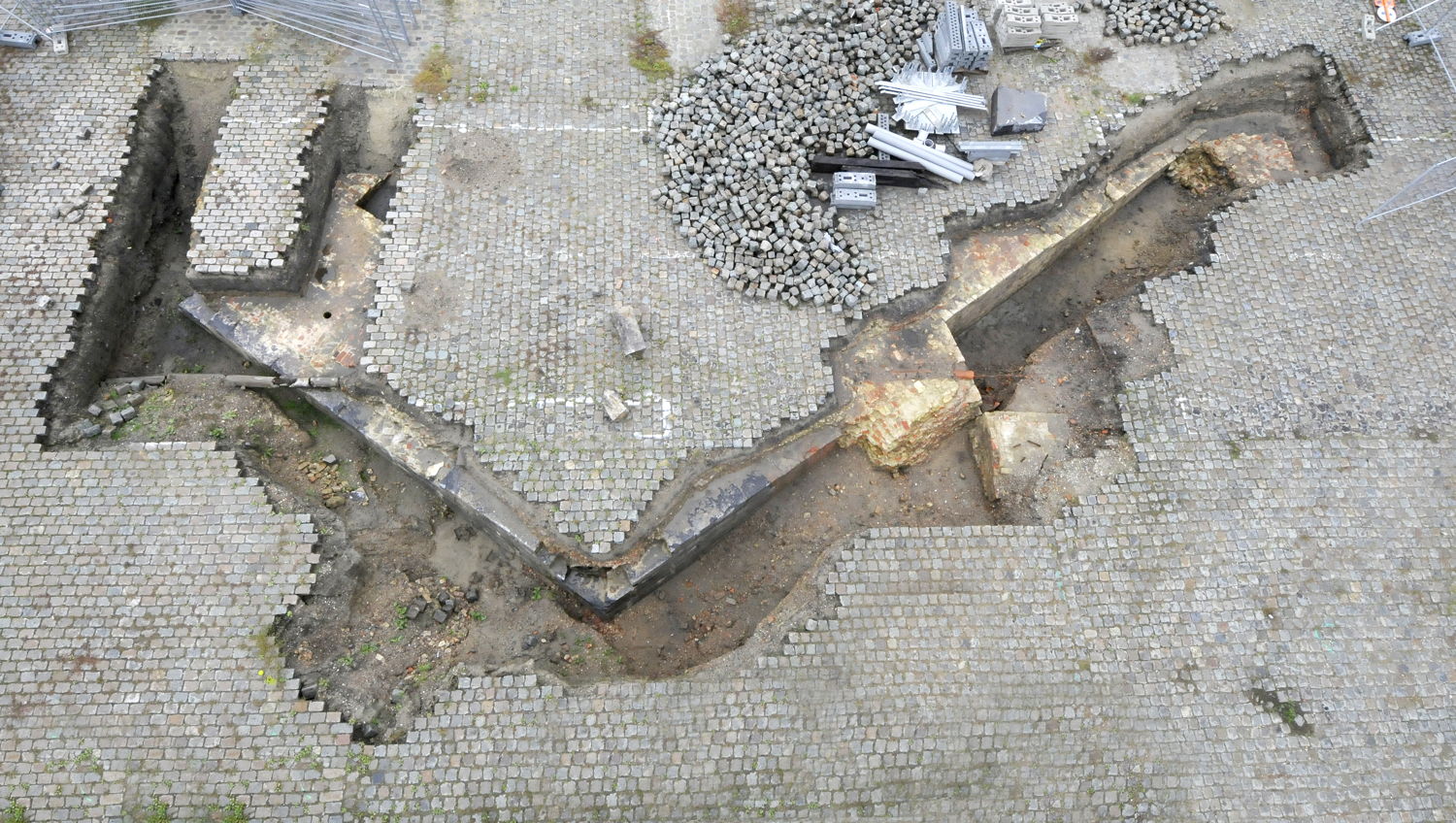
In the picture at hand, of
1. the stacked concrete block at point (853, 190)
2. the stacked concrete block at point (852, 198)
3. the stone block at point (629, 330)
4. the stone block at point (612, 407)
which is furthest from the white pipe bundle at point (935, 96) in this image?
the stone block at point (612, 407)

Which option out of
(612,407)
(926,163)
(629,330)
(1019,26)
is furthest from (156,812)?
(1019,26)

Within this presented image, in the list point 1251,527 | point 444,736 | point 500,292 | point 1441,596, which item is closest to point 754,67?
point 500,292

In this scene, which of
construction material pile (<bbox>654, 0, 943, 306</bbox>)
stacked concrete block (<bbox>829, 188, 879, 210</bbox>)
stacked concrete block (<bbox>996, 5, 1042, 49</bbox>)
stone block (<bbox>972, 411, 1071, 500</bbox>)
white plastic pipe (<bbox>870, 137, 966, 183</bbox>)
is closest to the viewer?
stone block (<bbox>972, 411, 1071, 500</bbox>)

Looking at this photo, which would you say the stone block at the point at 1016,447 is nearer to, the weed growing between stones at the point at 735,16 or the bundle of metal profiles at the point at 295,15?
the weed growing between stones at the point at 735,16

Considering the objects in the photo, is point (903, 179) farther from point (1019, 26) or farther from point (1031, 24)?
point (1031, 24)

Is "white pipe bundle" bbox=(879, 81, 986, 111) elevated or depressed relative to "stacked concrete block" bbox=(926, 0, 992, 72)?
depressed

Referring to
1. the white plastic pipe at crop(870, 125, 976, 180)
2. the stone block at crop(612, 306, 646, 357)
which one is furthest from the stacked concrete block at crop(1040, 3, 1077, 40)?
the stone block at crop(612, 306, 646, 357)

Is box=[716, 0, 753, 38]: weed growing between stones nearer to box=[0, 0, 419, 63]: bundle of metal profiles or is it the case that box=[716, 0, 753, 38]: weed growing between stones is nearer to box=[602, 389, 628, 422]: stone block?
box=[0, 0, 419, 63]: bundle of metal profiles
